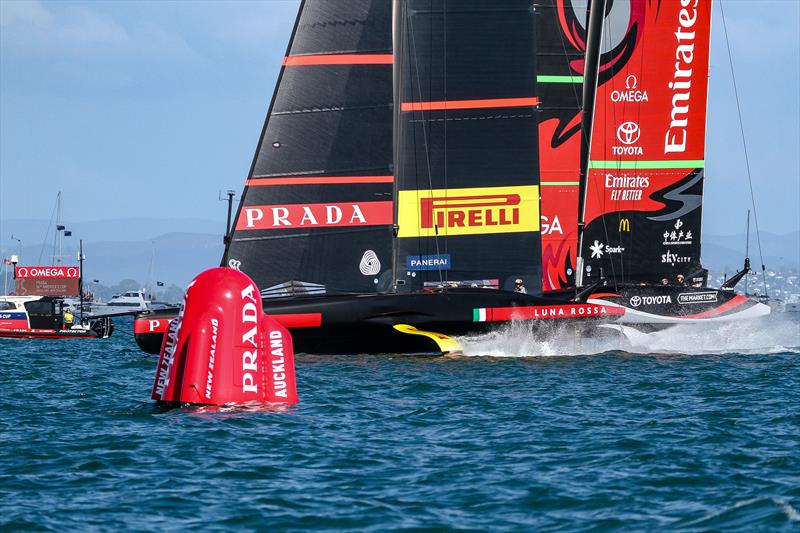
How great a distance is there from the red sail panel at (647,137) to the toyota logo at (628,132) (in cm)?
2

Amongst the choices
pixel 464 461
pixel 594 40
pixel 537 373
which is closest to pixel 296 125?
pixel 537 373

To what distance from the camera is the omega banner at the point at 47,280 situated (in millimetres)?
56094

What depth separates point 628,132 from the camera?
31016mm

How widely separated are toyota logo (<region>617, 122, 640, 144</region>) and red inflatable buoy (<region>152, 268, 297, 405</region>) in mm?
17703

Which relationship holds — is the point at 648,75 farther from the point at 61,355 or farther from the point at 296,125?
the point at 61,355

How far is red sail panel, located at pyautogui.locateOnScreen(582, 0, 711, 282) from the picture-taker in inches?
1217

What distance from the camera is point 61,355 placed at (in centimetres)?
3094

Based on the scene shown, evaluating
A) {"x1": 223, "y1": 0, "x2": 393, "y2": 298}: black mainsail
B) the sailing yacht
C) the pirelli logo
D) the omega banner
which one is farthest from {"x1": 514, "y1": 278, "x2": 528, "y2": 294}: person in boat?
the omega banner

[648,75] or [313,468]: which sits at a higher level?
[648,75]

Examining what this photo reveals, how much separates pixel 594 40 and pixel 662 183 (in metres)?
3.93

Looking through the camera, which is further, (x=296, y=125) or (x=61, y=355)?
(x=61, y=355)

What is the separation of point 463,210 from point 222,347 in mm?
11397

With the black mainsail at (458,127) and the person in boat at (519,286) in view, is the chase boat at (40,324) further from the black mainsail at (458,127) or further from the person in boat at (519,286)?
the person in boat at (519,286)

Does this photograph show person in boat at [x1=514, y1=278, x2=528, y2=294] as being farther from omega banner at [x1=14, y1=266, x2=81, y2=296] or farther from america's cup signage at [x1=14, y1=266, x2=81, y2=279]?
america's cup signage at [x1=14, y1=266, x2=81, y2=279]
